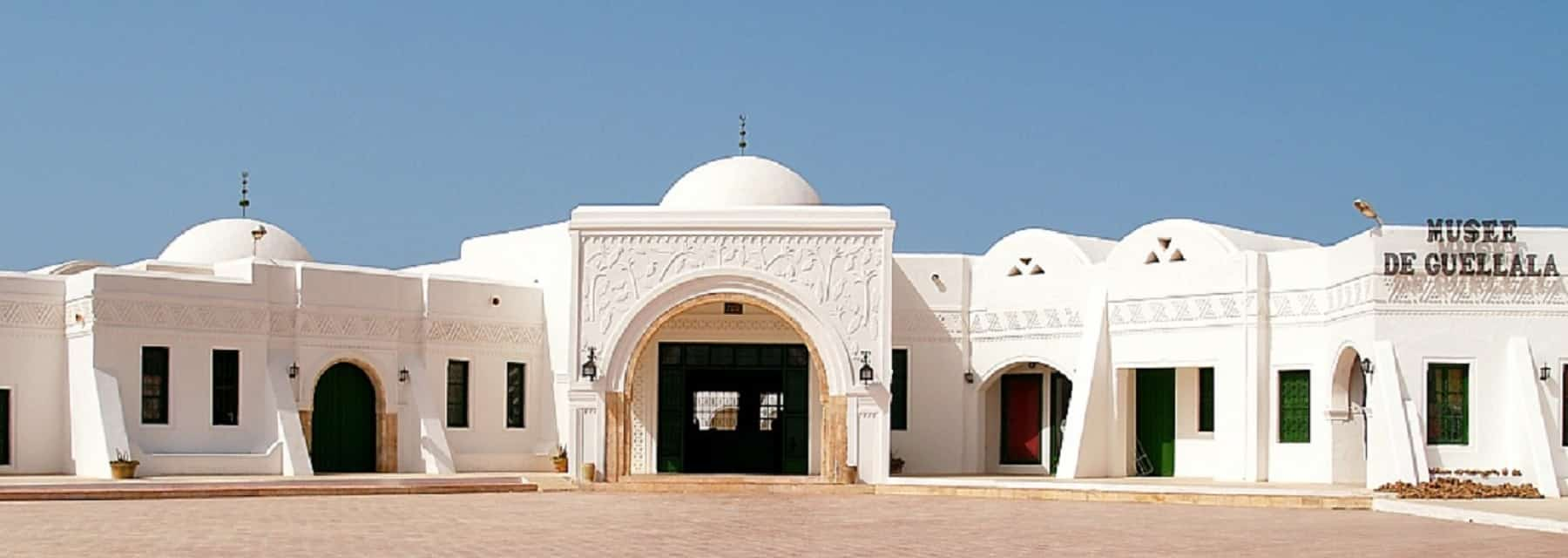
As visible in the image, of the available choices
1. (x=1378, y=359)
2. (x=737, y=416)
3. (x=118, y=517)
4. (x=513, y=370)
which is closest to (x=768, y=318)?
(x=737, y=416)

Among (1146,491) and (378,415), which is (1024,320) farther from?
(378,415)

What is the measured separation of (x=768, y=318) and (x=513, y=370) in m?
3.79

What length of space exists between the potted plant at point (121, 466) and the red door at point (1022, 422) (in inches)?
453

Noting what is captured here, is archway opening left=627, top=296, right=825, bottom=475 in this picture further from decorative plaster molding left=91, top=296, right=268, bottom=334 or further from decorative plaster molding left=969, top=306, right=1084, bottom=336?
decorative plaster molding left=91, top=296, right=268, bottom=334

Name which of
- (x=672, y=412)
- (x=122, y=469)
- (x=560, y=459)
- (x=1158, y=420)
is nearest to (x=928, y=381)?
(x=1158, y=420)

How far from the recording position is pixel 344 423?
26.4 meters

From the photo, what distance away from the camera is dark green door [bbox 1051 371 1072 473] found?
27047 millimetres

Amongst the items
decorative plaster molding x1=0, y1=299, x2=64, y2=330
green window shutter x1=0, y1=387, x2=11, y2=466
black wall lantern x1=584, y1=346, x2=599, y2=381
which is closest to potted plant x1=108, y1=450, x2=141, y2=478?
green window shutter x1=0, y1=387, x2=11, y2=466

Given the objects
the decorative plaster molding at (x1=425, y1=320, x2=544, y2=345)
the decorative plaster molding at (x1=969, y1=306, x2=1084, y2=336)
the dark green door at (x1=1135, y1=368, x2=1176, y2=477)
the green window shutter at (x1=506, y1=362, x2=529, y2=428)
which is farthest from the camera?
the green window shutter at (x1=506, y1=362, x2=529, y2=428)

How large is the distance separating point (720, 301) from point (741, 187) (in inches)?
134

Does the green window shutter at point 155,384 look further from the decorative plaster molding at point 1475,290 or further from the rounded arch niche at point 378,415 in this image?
the decorative plaster molding at point 1475,290

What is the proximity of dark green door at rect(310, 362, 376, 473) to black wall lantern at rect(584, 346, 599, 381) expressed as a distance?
361 centimetres

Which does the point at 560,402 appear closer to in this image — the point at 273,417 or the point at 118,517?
the point at 273,417

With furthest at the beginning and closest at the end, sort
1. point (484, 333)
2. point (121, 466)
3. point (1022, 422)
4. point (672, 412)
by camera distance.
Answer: point (1022, 422) → point (484, 333) → point (672, 412) → point (121, 466)
